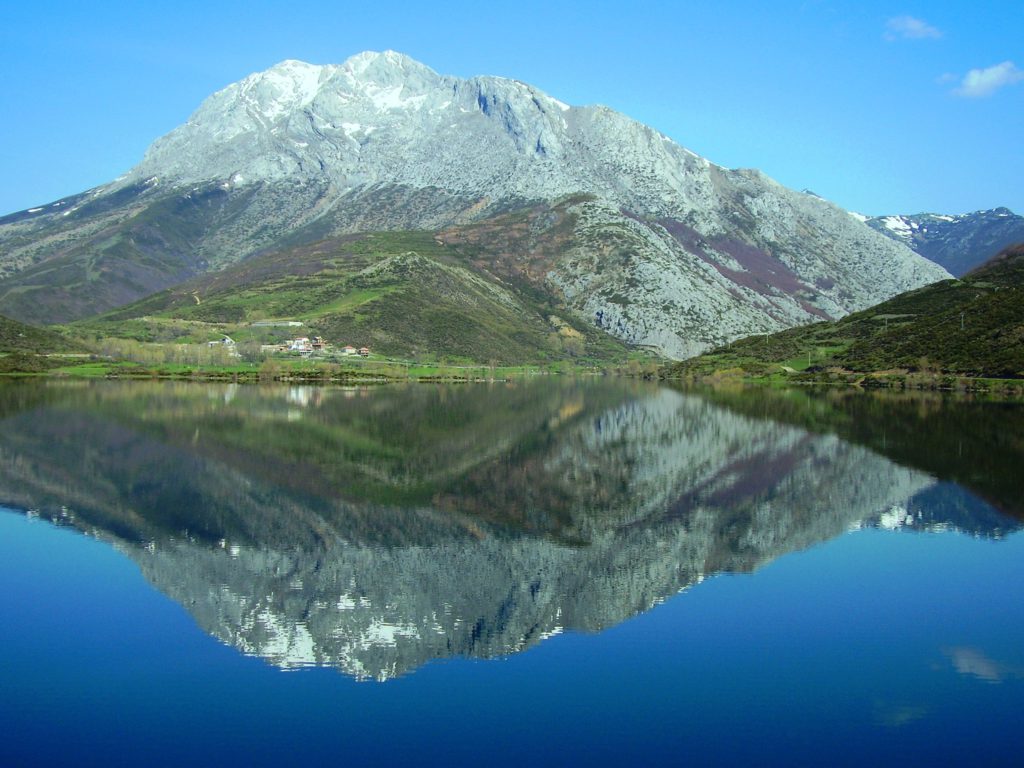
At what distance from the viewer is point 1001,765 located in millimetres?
15375

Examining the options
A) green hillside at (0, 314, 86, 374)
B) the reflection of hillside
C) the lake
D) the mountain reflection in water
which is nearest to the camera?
the lake

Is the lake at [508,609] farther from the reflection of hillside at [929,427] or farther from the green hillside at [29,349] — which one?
the green hillside at [29,349]

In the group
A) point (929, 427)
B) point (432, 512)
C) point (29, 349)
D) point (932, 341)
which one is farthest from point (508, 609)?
point (29, 349)

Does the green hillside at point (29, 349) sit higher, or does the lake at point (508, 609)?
the green hillside at point (29, 349)

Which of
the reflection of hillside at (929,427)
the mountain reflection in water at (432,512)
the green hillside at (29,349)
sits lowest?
the mountain reflection in water at (432,512)

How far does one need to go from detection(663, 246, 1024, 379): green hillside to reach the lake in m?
94.8

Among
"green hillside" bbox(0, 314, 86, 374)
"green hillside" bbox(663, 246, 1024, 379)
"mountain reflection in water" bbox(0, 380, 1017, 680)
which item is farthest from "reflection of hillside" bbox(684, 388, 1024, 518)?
"green hillside" bbox(0, 314, 86, 374)

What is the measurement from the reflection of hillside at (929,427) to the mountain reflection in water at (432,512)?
2249 mm

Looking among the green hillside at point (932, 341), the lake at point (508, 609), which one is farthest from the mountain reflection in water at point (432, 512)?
the green hillside at point (932, 341)

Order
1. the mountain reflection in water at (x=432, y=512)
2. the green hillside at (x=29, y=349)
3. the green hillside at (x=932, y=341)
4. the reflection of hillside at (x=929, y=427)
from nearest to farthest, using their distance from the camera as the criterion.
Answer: the mountain reflection in water at (x=432, y=512), the reflection of hillside at (x=929, y=427), the green hillside at (x=932, y=341), the green hillside at (x=29, y=349)

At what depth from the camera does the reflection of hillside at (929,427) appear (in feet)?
158

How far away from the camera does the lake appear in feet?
54.9

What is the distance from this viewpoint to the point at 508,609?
952 inches

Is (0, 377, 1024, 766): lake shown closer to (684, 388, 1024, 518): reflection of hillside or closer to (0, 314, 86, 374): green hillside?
(684, 388, 1024, 518): reflection of hillside
